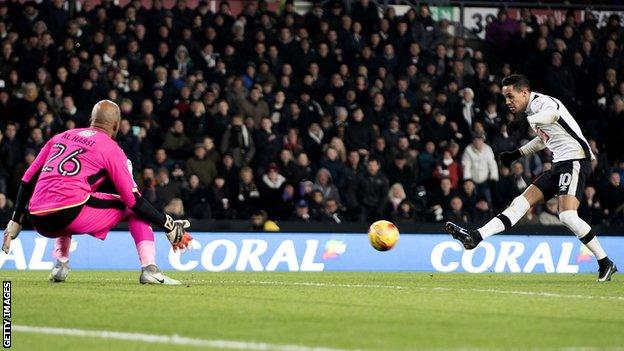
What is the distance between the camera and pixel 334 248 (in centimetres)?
2014

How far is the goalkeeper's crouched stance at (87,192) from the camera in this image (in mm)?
11852

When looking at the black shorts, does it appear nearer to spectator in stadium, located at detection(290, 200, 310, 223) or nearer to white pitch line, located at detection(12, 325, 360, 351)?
spectator in stadium, located at detection(290, 200, 310, 223)

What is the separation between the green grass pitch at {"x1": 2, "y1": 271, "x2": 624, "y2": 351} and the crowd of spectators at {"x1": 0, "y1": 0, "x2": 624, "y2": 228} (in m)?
7.83

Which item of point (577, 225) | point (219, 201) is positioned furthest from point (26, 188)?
point (219, 201)

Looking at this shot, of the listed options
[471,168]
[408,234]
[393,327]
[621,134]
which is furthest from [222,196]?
[393,327]

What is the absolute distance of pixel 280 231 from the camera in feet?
65.1

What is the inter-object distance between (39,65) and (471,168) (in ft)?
25.8

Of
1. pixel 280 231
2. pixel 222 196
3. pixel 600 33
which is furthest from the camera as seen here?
pixel 600 33

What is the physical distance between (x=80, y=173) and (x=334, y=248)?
8704 millimetres

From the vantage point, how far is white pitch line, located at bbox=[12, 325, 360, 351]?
23.6ft

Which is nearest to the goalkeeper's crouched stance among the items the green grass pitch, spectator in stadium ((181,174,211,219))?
the green grass pitch

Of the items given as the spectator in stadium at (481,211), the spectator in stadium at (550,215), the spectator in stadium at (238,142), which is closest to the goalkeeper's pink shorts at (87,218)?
the spectator in stadium at (238,142)

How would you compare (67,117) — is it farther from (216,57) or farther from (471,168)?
(471,168)

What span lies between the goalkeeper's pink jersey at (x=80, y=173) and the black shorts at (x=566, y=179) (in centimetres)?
525
